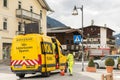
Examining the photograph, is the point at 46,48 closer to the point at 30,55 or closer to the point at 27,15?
the point at 30,55

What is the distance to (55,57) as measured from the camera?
87.9 feet

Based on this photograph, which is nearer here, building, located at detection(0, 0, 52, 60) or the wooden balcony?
building, located at detection(0, 0, 52, 60)

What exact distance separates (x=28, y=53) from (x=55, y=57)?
336 centimetres

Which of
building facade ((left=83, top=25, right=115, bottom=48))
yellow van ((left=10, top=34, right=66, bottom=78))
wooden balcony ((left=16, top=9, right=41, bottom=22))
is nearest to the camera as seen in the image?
yellow van ((left=10, top=34, right=66, bottom=78))

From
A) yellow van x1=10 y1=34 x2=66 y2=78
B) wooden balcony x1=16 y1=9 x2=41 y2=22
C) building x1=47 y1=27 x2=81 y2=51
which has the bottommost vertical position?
yellow van x1=10 y1=34 x2=66 y2=78

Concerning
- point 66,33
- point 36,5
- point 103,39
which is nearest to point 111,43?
point 103,39

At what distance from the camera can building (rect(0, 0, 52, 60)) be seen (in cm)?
5172

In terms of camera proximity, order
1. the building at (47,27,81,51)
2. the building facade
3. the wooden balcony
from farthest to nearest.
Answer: the building facade
the building at (47,27,81,51)
the wooden balcony

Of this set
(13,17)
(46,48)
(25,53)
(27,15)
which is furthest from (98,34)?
(25,53)

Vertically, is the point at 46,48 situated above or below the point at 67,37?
below

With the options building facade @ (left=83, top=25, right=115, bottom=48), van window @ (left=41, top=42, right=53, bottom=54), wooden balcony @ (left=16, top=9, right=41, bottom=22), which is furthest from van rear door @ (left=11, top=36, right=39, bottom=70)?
building facade @ (left=83, top=25, right=115, bottom=48)

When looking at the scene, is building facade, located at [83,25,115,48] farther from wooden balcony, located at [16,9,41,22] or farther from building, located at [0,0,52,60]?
wooden balcony, located at [16,9,41,22]

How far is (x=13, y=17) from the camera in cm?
5462

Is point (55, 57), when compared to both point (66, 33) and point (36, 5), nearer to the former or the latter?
point (36, 5)
